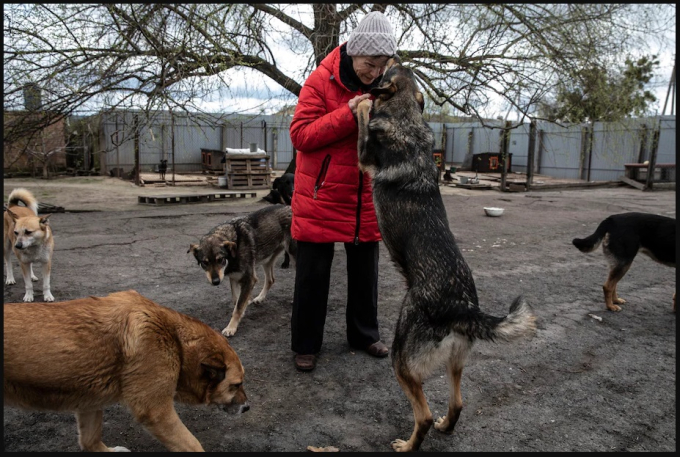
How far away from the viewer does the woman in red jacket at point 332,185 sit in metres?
3.17

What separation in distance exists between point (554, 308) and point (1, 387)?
4830 millimetres

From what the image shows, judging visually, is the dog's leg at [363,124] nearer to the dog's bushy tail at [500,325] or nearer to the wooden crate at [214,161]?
the dog's bushy tail at [500,325]

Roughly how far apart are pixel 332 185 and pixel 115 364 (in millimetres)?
→ 1862

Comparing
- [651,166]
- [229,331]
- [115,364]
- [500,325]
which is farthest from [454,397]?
[651,166]

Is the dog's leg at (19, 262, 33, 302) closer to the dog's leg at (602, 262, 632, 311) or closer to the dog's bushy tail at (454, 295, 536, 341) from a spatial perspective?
the dog's bushy tail at (454, 295, 536, 341)

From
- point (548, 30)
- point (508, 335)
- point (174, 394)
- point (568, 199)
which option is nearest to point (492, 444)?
point (508, 335)

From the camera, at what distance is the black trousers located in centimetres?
362

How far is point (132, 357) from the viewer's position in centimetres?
225

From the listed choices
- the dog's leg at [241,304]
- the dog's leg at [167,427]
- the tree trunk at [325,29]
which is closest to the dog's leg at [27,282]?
the dog's leg at [241,304]

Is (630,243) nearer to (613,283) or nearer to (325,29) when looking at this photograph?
(613,283)

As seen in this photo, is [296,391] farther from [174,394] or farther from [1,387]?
[1,387]

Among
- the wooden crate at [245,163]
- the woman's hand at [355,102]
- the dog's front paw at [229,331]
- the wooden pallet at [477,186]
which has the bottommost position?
the dog's front paw at [229,331]

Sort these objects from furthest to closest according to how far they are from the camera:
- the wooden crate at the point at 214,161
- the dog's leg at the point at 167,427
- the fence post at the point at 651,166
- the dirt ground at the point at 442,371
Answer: the wooden crate at the point at 214,161 < the fence post at the point at 651,166 < the dirt ground at the point at 442,371 < the dog's leg at the point at 167,427

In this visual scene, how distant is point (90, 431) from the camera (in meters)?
2.51
